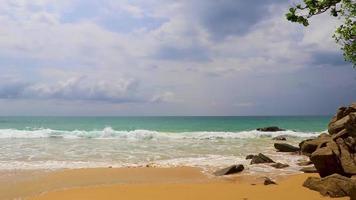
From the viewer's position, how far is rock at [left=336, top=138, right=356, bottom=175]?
10.8 metres

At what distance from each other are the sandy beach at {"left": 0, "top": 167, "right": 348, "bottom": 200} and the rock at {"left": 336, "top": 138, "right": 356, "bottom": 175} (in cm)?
147

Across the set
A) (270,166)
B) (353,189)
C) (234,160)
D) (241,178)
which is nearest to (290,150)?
(234,160)

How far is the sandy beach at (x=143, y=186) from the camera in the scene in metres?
10.1

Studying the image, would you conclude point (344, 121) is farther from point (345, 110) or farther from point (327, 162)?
point (327, 162)

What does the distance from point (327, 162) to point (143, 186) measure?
19.2 ft

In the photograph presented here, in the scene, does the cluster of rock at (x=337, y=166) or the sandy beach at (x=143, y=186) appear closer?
the cluster of rock at (x=337, y=166)

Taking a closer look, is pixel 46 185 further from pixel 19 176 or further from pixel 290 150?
pixel 290 150

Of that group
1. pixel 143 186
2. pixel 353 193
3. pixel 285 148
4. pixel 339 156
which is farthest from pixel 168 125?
pixel 353 193

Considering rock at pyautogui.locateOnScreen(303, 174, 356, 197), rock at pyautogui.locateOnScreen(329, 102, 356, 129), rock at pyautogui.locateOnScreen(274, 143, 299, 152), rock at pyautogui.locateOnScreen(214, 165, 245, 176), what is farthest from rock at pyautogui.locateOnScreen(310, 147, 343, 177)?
rock at pyautogui.locateOnScreen(274, 143, 299, 152)

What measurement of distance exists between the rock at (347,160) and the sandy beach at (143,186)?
147 cm

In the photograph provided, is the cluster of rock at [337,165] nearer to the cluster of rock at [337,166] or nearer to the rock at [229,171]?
the cluster of rock at [337,166]

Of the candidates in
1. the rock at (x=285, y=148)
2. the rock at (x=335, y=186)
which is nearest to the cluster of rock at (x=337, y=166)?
the rock at (x=335, y=186)

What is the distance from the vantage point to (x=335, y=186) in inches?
370

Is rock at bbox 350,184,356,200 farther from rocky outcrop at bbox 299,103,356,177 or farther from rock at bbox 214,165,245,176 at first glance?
rock at bbox 214,165,245,176
